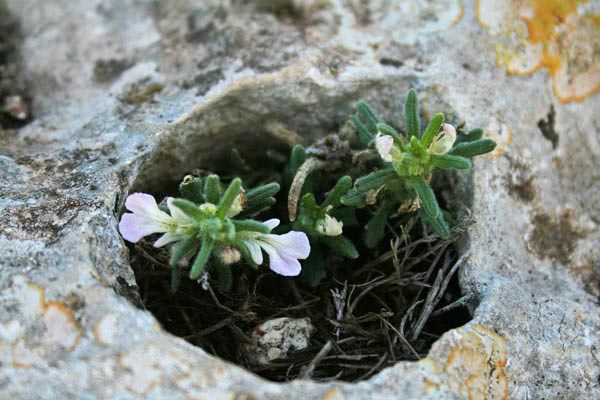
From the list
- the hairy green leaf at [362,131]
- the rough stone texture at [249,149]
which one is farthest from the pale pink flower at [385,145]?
the rough stone texture at [249,149]

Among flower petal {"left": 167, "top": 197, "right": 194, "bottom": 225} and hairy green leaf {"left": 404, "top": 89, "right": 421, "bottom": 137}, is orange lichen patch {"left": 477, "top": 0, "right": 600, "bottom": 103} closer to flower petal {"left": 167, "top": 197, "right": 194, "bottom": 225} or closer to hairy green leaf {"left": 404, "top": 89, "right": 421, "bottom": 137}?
hairy green leaf {"left": 404, "top": 89, "right": 421, "bottom": 137}

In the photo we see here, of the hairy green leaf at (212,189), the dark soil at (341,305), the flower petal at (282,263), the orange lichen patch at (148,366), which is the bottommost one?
the dark soil at (341,305)

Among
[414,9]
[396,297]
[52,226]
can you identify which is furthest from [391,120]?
[52,226]

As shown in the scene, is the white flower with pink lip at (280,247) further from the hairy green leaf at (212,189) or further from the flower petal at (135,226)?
the flower petal at (135,226)

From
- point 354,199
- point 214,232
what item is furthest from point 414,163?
point 214,232

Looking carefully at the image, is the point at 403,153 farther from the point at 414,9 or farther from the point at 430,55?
the point at 414,9

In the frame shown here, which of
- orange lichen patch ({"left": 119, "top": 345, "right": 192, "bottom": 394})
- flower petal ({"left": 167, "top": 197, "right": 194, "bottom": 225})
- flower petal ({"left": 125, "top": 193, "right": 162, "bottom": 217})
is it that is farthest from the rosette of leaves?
orange lichen patch ({"left": 119, "top": 345, "right": 192, "bottom": 394})
